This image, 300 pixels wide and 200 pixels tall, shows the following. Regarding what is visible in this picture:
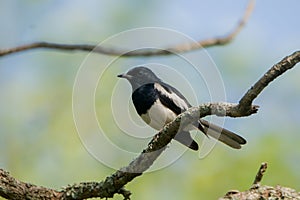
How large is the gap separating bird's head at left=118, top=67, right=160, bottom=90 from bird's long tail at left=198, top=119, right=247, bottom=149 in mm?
985

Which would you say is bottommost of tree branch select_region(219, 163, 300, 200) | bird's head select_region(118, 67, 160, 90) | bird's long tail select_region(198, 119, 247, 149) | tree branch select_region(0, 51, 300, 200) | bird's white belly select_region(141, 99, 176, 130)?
tree branch select_region(219, 163, 300, 200)

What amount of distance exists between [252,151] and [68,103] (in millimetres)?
2163

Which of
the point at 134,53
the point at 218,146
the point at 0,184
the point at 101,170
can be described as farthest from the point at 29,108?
the point at 0,184

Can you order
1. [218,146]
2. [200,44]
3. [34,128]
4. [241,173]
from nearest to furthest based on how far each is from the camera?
[200,44] → [241,173] → [218,146] → [34,128]

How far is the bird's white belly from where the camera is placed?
4.71 m

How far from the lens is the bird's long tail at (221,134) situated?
162 inches

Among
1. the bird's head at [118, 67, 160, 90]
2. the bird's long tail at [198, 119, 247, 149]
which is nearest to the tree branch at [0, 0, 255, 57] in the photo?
the bird's long tail at [198, 119, 247, 149]

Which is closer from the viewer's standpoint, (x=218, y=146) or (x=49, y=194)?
(x=49, y=194)

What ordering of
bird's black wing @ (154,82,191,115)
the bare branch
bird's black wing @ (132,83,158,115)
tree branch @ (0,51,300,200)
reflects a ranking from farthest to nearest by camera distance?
bird's black wing @ (132,83,158,115), bird's black wing @ (154,82,191,115), tree branch @ (0,51,300,200), the bare branch

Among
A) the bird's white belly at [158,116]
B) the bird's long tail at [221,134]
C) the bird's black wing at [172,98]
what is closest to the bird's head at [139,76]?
the bird's black wing at [172,98]

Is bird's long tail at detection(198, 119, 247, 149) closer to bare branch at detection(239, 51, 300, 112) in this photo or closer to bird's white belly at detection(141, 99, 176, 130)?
bird's white belly at detection(141, 99, 176, 130)

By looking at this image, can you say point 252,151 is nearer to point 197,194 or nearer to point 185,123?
point 197,194

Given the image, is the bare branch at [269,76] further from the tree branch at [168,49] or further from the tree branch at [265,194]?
the tree branch at [168,49]

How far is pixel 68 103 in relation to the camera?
7312mm
